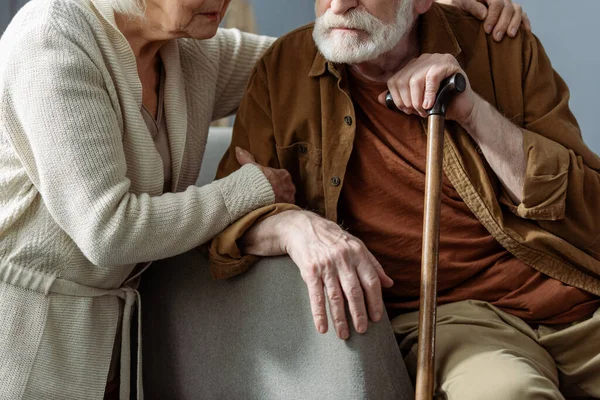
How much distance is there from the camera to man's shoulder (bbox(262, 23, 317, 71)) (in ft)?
6.53

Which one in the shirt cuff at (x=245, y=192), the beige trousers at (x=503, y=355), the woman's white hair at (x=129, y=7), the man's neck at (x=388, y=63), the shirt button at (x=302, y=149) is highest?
the woman's white hair at (x=129, y=7)

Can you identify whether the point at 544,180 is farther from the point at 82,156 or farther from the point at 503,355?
the point at 82,156

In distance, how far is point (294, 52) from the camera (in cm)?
201

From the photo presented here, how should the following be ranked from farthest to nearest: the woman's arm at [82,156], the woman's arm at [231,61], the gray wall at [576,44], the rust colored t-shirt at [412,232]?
the gray wall at [576,44]
the woman's arm at [231,61]
the rust colored t-shirt at [412,232]
the woman's arm at [82,156]

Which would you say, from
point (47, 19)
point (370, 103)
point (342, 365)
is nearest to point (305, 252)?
point (342, 365)

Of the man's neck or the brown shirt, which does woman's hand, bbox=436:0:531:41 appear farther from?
the man's neck

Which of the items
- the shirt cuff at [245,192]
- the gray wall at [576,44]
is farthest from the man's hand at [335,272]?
the gray wall at [576,44]

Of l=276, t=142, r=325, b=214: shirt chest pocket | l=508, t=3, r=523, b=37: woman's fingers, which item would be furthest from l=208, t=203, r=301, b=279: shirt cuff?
l=508, t=3, r=523, b=37: woman's fingers

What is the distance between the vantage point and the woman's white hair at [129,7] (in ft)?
5.72

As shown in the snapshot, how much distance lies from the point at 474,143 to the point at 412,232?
24cm

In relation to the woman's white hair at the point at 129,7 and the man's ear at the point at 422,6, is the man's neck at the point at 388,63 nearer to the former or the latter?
the man's ear at the point at 422,6

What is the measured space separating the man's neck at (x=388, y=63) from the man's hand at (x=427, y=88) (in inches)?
7.8

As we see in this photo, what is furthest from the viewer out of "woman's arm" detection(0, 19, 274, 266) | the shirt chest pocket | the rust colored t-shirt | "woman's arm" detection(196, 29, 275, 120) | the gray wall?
the gray wall

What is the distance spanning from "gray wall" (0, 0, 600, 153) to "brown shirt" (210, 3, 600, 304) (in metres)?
0.97
